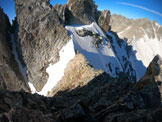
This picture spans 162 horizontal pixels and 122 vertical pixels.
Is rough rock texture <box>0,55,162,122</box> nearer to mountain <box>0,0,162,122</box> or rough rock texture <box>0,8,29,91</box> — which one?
mountain <box>0,0,162,122</box>

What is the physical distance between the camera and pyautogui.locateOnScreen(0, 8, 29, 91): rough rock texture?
76.8ft

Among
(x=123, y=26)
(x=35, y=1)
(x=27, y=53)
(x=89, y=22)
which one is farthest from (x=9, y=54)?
(x=123, y=26)

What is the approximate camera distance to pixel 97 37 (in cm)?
3183

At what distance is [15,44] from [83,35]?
640 inches

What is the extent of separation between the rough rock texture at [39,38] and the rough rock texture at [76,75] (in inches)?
207

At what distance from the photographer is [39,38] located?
1081 inches

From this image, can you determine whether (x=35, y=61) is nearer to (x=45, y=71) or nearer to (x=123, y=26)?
(x=45, y=71)

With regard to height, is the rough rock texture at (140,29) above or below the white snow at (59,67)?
above

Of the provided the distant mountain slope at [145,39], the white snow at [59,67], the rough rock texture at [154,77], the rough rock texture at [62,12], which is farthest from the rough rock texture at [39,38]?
the distant mountain slope at [145,39]

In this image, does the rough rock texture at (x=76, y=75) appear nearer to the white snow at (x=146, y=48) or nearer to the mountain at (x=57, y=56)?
the mountain at (x=57, y=56)

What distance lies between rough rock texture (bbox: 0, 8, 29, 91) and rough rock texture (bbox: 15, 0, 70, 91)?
7.20ft

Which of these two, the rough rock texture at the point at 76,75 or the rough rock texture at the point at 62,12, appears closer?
the rough rock texture at the point at 76,75

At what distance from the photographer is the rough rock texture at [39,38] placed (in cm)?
2566

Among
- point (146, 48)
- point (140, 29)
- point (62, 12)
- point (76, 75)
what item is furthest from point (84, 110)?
point (140, 29)
